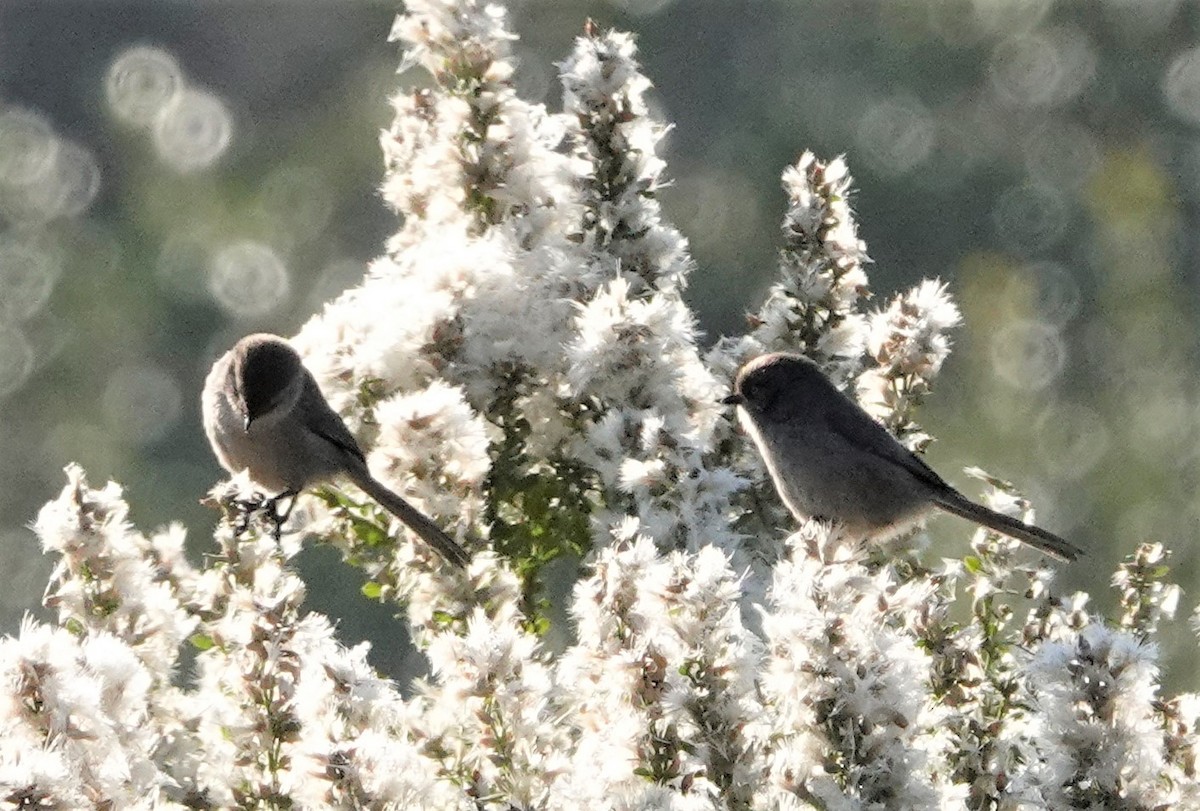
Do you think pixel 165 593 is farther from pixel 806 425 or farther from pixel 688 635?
pixel 806 425

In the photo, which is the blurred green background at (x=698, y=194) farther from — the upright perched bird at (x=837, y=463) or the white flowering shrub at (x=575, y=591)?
the white flowering shrub at (x=575, y=591)

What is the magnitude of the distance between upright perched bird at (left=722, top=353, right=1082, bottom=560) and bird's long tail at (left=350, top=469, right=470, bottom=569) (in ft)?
2.33

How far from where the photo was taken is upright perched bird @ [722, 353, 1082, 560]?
3.41 m

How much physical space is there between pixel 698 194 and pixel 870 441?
6475 millimetres

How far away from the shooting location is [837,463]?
161 inches

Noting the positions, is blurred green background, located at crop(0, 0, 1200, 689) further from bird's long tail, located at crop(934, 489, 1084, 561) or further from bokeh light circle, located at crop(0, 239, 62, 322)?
bird's long tail, located at crop(934, 489, 1084, 561)

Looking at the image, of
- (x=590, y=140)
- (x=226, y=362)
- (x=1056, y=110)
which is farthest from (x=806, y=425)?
(x=1056, y=110)

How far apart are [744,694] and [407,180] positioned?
5.51ft

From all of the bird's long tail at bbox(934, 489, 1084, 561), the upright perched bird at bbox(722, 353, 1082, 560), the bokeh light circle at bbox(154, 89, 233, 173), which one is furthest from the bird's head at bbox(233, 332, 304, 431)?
the bokeh light circle at bbox(154, 89, 233, 173)

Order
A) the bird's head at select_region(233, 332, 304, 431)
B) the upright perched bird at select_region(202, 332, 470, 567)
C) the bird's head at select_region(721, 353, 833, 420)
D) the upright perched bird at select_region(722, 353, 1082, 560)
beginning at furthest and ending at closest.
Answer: the bird's head at select_region(233, 332, 304, 431) → the upright perched bird at select_region(202, 332, 470, 567) → the upright perched bird at select_region(722, 353, 1082, 560) → the bird's head at select_region(721, 353, 833, 420)

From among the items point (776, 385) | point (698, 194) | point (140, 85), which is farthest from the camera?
point (140, 85)

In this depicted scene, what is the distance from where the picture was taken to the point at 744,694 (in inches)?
77.9

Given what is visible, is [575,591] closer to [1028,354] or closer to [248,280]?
[1028,354]

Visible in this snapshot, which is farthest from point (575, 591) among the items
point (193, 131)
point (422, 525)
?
point (193, 131)
